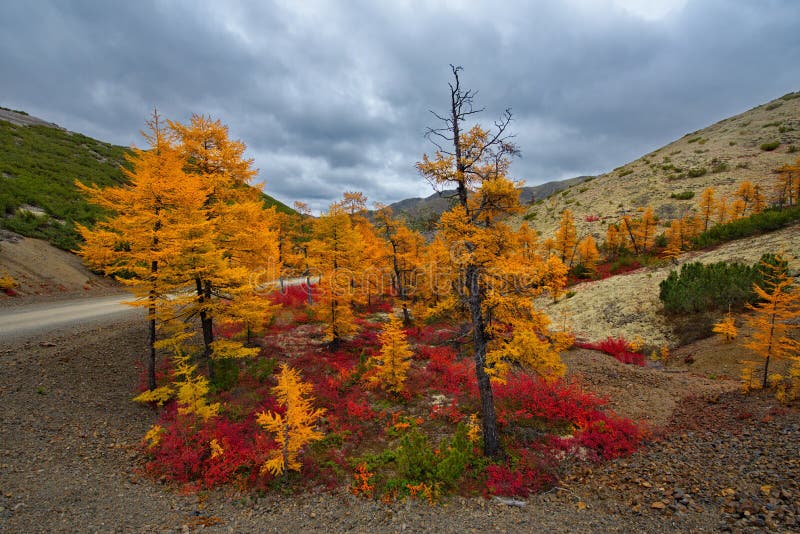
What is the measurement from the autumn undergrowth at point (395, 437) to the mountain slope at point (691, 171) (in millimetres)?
35883

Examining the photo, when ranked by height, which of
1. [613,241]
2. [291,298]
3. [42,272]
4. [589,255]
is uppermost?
[42,272]

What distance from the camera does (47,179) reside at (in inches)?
1252

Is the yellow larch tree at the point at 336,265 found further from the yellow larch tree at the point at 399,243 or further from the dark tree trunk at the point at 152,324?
the dark tree trunk at the point at 152,324

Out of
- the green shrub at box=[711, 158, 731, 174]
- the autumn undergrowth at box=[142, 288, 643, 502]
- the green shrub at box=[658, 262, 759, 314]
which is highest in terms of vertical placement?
the green shrub at box=[711, 158, 731, 174]

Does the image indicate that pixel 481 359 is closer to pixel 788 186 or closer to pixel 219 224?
pixel 219 224

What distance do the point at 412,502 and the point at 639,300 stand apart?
23601 mm

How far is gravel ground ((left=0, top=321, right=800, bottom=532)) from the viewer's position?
276 inches

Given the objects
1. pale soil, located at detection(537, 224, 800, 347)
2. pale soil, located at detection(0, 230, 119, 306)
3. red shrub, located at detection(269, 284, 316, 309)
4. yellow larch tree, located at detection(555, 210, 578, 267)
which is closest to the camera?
pale soil, located at detection(537, 224, 800, 347)

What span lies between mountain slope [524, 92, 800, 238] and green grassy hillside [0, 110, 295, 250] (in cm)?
5563

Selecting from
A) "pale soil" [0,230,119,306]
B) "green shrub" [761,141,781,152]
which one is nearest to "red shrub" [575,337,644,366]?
"pale soil" [0,230,119,306]

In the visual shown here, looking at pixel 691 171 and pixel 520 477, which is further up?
pixel 691 171

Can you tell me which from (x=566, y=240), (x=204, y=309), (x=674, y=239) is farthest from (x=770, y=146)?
(x=204, y=309)

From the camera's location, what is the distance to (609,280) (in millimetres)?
29594

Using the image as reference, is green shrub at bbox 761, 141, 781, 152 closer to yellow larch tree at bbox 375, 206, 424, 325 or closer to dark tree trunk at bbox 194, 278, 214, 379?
yellow larch tree at bbox 375, 206, 424, 325
